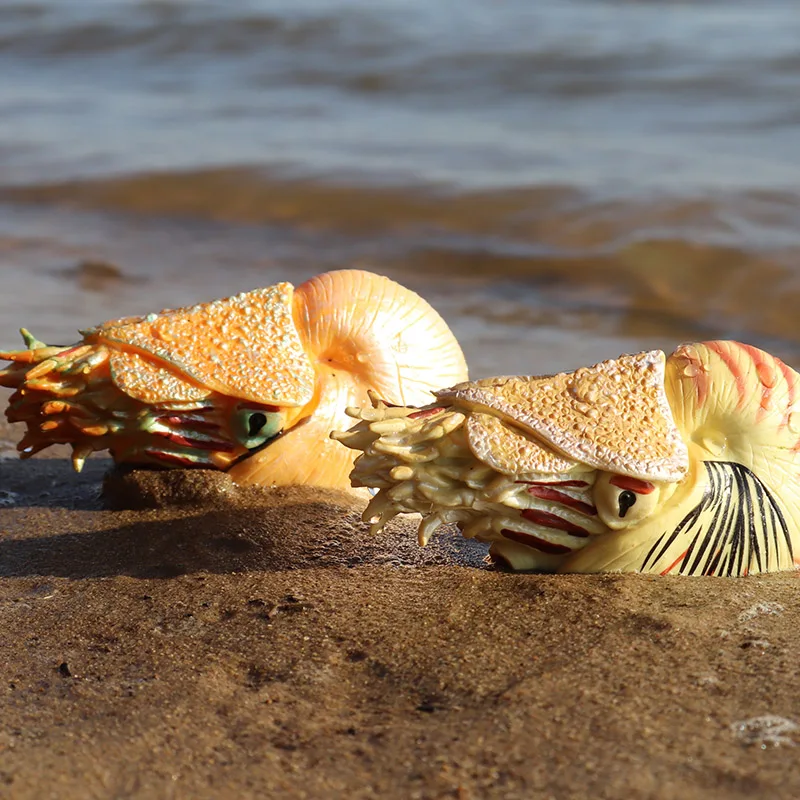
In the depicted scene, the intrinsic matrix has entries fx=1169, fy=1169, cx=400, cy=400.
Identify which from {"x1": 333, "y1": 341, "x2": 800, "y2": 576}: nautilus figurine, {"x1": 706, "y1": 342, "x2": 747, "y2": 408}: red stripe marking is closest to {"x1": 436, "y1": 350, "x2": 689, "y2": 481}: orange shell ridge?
{"x1": 333, "y1": 341, "x2": 800, "y2": 576}: nautilus figurine

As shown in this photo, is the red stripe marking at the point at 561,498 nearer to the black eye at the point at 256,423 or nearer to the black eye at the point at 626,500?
the black eye at the point at 626,500

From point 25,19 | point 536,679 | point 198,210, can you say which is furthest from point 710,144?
point 25,19

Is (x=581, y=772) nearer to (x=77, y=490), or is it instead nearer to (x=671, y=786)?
(x=671, y=786)

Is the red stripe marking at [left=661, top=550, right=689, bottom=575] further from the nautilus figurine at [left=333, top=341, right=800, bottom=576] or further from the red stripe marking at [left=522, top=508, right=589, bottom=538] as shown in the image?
the red stripe marking at [left=522, top=508, right=589, bottom=538]

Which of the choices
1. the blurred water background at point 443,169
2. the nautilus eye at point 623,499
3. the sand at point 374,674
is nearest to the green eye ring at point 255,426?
the sand at point 374,674

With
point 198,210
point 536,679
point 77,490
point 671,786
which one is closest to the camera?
point 671,786

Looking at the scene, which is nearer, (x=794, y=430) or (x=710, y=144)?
(x=794, y=430)

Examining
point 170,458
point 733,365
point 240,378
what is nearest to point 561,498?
point 733,365
